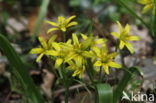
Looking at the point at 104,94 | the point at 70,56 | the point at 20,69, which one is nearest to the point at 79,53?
the point at 70,56

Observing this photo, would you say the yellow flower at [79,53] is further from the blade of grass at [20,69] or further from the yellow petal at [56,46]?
the blade of grass at [20,69]

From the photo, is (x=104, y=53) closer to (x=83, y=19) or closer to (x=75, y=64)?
(x=75, y=64)

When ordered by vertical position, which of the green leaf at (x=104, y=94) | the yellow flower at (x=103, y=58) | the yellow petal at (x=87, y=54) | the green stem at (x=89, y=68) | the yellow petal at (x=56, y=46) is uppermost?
the yellow petal at (x=56, y=46)

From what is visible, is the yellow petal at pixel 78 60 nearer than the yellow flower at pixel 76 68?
Yes

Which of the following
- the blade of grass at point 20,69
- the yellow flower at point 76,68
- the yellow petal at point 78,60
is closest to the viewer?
the yellow petal at point 78,60

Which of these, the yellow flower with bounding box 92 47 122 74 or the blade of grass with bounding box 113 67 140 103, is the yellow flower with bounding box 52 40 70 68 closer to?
the yellow flower with bounding box 92 47 122 74

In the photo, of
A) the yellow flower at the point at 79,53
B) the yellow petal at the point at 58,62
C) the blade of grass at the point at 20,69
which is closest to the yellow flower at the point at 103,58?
the yellow flower at the point at 79,53

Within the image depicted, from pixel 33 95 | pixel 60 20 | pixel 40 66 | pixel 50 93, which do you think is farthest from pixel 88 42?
pixel 40 66

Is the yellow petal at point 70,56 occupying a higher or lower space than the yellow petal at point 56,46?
lower
